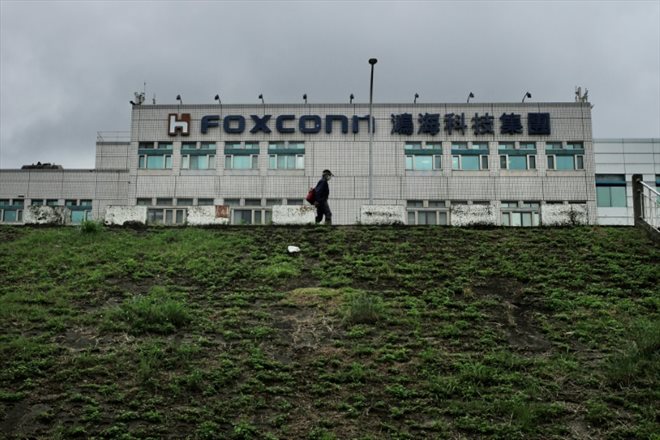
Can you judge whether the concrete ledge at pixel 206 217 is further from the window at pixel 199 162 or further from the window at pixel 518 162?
the window at pixel 518 162

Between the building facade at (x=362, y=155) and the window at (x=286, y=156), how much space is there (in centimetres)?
6

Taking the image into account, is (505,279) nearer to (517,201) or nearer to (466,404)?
(466,404)

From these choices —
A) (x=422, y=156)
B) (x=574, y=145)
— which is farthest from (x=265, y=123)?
(x=574, y=145)

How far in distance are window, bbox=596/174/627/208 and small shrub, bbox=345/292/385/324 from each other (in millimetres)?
50052

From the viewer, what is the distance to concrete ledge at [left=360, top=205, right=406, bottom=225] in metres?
23.0

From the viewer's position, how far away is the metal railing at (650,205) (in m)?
20.5

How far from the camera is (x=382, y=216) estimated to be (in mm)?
23062

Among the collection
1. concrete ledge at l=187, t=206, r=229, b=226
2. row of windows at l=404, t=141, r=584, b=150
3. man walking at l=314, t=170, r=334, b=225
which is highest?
row of windows at l=404, t=141, r=584, b=150

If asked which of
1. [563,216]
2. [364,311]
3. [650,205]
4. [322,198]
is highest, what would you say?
[322,198]

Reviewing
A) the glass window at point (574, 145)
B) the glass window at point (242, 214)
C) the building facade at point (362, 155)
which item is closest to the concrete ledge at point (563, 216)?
the building facade at point (362, 155)

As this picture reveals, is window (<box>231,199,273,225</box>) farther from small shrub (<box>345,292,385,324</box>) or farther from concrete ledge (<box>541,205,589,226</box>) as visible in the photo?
small shrub (<box>345,292,385,324</box>)

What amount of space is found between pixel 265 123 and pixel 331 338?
37188mm

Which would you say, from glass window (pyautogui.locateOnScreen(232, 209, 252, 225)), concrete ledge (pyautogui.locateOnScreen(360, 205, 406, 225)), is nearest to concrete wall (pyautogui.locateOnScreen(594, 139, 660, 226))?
glass window (pyautogui.locateOnScreen(232, 209, 252, 225))

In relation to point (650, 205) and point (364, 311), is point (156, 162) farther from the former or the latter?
point (364, 311)
